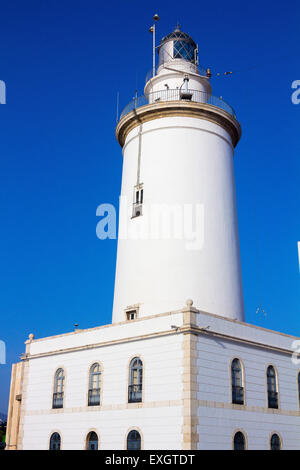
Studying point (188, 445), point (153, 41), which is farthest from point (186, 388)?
point (153, 41)

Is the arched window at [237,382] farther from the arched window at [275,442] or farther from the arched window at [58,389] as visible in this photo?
the arched window at [58,389]

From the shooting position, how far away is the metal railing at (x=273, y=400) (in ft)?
73.3

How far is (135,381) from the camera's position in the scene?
20.9 meters

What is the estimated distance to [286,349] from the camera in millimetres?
23828

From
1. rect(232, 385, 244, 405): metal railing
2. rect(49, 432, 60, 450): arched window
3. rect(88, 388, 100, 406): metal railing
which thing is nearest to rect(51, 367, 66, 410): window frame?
rect(49, 432, 60, 450): arched window

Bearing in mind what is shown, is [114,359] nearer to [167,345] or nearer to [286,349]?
[167,345]

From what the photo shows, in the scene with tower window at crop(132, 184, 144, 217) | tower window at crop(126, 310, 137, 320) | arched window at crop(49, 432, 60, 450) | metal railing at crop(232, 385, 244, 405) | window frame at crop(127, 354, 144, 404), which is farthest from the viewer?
tower window at crop(132, 184, 144, 217)

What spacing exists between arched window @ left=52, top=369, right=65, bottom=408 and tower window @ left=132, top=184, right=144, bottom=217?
7.94m

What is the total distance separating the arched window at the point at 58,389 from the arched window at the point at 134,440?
4.36m

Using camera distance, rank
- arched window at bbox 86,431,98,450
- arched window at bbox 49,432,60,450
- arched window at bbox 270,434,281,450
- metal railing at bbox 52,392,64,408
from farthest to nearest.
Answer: metal railing at bbox 52,392,64,408 → arched window at bbox 49,432,60,450 → arched window at bbox 270,434,281,450 → arched window at bbox 86,431,98,450

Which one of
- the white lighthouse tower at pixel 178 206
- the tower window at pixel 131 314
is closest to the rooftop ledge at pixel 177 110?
the white lighthouse tower at pixel 178 206

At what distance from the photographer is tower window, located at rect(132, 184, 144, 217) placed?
1029 inches

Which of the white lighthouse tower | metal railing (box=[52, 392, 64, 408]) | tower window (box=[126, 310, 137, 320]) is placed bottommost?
metal railing (box=[52, 392, 64, 408])

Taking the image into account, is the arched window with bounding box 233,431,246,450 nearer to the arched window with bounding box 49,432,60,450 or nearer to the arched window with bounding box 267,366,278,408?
the arched window with bounding box 267,366,278,408
